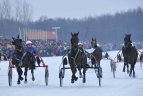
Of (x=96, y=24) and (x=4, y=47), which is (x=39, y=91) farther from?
(x=96, y=24)

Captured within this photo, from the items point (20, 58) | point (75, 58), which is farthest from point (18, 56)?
point (75, 58)

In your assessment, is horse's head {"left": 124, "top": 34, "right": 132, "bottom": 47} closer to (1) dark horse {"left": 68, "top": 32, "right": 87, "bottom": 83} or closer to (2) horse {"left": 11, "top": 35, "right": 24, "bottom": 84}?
(1) dark horse {"left": 68, "top": 32, "right": 87, "bottom": 83}

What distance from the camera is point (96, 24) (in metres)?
116

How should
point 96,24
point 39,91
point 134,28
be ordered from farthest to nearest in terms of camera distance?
point 96,24, point 134,28, point 39,91

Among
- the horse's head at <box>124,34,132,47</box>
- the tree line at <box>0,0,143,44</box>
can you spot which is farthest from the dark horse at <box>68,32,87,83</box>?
the tree line at <box>0,0,143,44</box>

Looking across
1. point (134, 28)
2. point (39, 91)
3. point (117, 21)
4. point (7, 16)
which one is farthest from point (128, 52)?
point (117, 21)

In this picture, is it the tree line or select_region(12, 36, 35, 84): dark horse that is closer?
select_region(12, 36, 35, 84): dark horse

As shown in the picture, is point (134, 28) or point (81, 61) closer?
point (81, 61)

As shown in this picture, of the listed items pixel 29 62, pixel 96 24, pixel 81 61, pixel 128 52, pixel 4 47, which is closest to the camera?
pixel 81 61

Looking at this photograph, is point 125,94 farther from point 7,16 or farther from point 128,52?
point 7,16

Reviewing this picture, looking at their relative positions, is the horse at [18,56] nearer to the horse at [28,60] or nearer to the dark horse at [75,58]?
the horse at [28,60]

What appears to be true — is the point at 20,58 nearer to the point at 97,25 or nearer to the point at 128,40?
the point at 128,40

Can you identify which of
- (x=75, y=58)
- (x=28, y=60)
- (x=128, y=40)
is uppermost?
(x=128, y=40)

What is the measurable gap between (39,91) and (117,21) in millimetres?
103399
